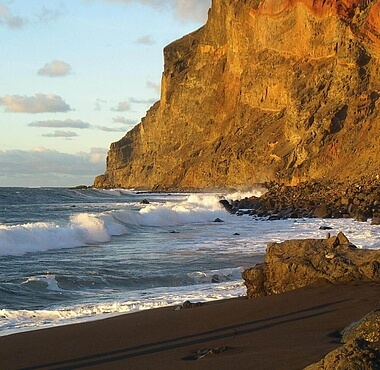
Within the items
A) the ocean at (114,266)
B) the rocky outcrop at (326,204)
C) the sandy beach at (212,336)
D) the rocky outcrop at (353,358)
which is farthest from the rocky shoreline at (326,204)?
the rocky outcrop at (353,358)

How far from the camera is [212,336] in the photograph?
6570mm

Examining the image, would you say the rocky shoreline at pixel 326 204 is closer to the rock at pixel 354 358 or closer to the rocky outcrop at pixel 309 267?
the rocky outcrop at pixel 309 267

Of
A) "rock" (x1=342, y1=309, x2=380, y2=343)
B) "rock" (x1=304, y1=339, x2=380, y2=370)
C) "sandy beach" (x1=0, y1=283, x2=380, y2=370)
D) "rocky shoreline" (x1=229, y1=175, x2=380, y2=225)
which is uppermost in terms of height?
"rocky shoreline" (x1=229, y1=175, x2=380, y2=225)

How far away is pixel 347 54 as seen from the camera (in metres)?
56.1

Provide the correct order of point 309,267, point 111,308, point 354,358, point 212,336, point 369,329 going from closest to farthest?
point 354,358, point 369,329, point 212,336, point 309,267, point 111,308

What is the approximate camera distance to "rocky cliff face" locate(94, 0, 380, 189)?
54.9m

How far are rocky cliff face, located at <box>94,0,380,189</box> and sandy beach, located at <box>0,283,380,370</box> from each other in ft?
128

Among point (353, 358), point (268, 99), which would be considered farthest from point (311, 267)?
point (268, 99)

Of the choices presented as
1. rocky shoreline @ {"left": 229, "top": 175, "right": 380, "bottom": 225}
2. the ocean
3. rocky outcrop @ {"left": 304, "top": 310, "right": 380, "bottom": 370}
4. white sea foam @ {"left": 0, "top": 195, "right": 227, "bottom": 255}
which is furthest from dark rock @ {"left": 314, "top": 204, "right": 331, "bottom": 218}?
rocky outcrop @ {"left": 304, "top": 310, "right": 380, "bottom": 370}

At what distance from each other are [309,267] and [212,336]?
8.82 feet

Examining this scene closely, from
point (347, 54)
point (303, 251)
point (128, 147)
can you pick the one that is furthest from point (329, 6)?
point (128, 147)

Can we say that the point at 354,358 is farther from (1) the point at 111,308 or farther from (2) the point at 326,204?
(2) the point at 326,204

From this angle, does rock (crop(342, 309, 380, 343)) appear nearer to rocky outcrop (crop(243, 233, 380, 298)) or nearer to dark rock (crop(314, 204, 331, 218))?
rocky outcrop (crop(243, 233, 380, 298))

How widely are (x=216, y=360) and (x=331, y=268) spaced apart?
146 inches
